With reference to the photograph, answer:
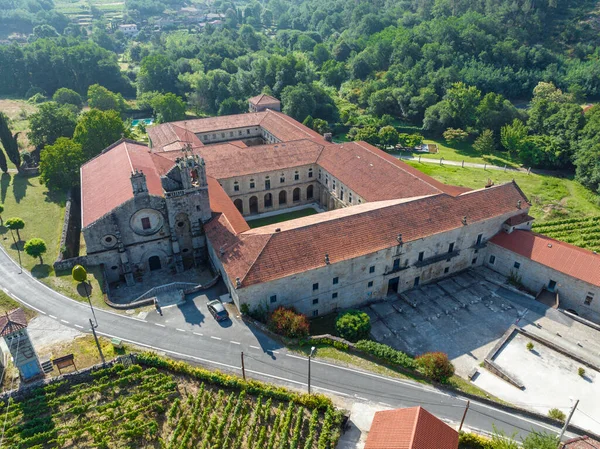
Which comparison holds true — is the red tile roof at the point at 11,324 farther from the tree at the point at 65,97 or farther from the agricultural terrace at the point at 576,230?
the tree at the point at 65,97

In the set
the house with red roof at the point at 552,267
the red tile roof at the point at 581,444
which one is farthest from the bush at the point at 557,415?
the house with red roof at the point at 552,267

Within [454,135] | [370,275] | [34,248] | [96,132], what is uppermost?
[96,132]

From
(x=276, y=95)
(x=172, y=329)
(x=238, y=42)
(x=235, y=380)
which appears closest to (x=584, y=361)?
(x=235, y=380)

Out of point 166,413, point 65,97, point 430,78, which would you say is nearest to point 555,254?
point 166,413

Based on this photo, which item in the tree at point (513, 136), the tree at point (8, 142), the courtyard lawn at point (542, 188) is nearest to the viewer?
the courtyard lawn at point (542, 188)

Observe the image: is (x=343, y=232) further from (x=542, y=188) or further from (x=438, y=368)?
(x=542, y=188)

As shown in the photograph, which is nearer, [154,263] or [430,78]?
[154,263]

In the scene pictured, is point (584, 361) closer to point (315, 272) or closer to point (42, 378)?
point (315, 272)
